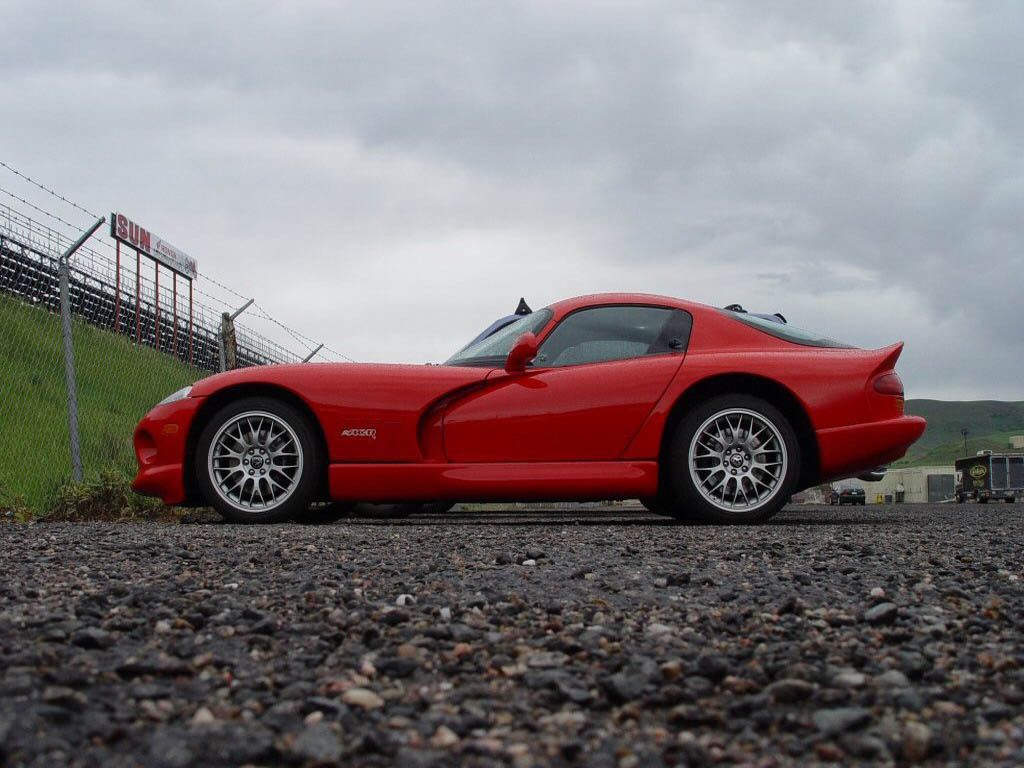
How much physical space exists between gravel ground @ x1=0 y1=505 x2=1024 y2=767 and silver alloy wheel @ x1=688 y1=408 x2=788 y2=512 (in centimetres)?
171

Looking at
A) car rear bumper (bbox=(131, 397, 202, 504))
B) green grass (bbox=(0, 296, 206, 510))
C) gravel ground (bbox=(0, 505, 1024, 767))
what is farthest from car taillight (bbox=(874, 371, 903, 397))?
green grass (bbox=(0, 296, 206, 510))

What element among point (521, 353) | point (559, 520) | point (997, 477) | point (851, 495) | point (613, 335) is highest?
point (613, 335)

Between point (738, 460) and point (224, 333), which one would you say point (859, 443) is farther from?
point (224, 333)

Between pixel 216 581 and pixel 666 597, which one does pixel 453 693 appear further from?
pixel 216 581

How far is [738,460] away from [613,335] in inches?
38.0

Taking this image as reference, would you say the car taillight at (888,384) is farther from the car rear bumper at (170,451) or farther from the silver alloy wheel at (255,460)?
the car rear bumper at (170,451)

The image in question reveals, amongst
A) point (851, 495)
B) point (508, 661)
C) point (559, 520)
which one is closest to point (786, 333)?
point (559, 520)

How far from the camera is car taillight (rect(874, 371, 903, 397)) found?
15.6ft

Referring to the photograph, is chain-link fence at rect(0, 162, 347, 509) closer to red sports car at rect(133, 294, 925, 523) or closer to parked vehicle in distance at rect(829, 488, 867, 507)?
red sports car at rect(133, 294, 925, 523)

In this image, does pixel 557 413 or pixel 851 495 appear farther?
pixel 851 495

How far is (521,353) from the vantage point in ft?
Answer: 15.2

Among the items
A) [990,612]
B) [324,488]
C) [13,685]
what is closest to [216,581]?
[13,685]

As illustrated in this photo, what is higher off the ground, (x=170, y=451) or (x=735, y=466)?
(x=170, y=451)

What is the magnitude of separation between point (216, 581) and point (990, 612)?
6.45 feet
